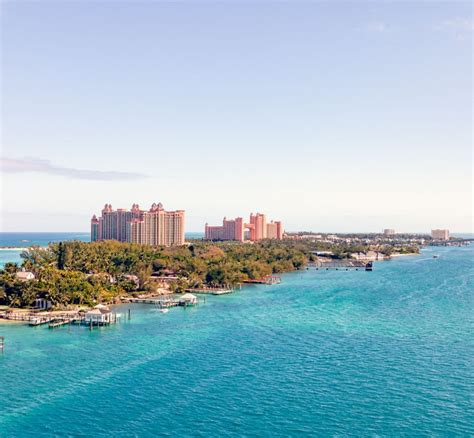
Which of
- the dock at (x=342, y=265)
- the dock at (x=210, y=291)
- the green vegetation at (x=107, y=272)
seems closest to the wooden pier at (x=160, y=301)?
the green vegetation at (x=107, y=272)

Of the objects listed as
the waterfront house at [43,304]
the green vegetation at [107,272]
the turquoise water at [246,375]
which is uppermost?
the green vegetation at [107,272]

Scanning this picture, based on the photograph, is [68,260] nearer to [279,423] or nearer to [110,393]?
[110,393]

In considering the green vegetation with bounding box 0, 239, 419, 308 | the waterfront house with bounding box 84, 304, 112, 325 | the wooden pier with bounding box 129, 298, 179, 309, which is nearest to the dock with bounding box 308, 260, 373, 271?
the green vegetation with bounding box 0, 239, 419, 308

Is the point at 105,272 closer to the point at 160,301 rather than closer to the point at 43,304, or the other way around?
the point at 160,301

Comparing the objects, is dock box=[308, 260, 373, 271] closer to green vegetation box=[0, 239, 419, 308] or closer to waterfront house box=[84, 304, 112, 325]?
green vegetation box=[0, 239, 419, 308]

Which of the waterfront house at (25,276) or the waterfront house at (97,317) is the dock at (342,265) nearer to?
the waterfront house at (25,276)

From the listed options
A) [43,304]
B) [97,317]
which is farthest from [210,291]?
[97,317]

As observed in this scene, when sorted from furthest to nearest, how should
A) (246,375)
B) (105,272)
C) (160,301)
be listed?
(105,272), (160,301), (246,375)
